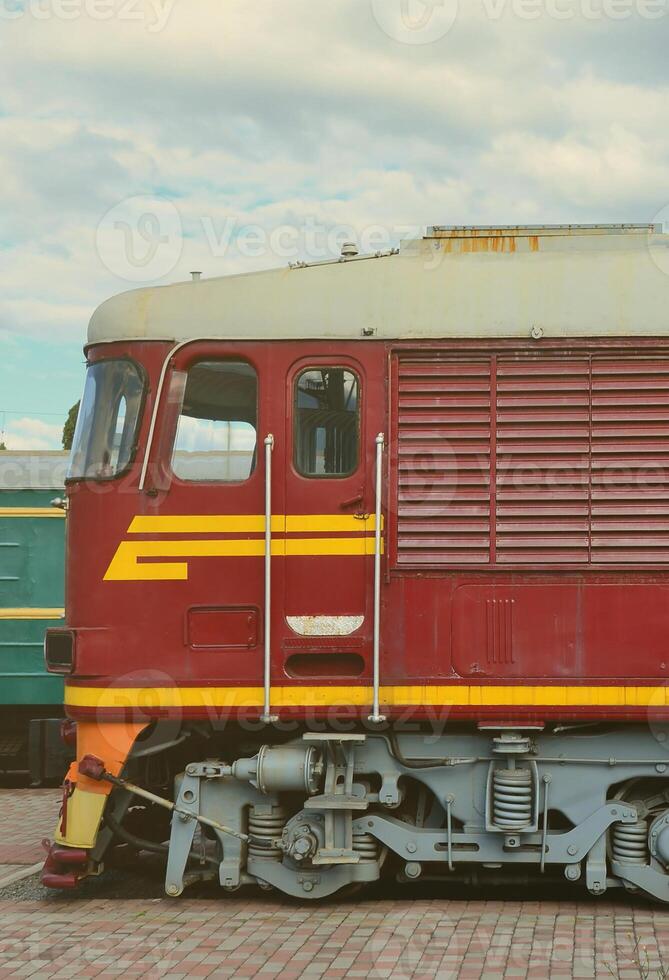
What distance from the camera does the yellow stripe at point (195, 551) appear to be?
25.4ft

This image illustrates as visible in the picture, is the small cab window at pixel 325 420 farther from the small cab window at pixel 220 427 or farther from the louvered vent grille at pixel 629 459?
the louvered vent grille at pixel 629 459

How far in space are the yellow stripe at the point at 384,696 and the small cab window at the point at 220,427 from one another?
130cm

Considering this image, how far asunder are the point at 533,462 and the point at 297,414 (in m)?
1.45

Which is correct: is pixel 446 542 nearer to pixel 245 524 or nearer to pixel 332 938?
pixel 245 524

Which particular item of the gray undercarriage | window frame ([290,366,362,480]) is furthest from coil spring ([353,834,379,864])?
window frame ([290,366,362,480])

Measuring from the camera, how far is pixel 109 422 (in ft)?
26.3

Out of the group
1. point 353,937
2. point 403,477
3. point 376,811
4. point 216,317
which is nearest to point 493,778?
point 376,811

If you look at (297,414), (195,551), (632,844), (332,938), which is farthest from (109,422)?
(632,844)

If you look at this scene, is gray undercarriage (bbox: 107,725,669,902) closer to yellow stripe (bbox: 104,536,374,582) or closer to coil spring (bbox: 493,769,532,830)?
coil spring (bbox: 493,769,532,830)

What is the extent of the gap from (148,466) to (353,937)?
9.79 ft

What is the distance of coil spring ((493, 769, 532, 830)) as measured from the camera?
7.61 metres

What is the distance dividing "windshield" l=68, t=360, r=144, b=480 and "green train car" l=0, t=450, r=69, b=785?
5226 millimetres

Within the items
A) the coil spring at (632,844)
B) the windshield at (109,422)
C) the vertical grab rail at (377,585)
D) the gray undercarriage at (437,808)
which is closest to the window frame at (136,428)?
the windshield at (109,422)

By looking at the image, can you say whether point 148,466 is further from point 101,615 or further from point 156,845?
point 156,845
